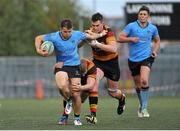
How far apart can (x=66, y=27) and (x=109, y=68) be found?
7.62ft

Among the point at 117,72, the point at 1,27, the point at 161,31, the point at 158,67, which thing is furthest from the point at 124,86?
Result: the point at 1,27

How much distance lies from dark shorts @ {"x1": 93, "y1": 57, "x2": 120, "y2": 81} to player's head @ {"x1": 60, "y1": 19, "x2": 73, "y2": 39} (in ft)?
6.52

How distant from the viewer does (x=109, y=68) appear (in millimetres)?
14578

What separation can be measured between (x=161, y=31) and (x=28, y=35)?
1091 inches

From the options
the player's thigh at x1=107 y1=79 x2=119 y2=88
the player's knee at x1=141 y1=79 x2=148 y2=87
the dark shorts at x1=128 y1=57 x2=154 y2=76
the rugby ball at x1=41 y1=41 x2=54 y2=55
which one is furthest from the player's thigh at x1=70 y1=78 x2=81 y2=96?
the dark shorts at x1=128 y1=57 x2=154 y2=76

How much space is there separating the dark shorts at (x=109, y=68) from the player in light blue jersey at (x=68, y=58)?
1665 millimetres

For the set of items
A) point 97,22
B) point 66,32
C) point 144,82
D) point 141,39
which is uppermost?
point 97,22

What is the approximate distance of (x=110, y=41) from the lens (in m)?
13.7

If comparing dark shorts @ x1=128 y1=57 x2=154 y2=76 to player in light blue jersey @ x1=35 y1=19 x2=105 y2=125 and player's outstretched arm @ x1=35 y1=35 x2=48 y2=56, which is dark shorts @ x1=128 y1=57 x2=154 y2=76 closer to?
player in light blue jersey @ x1=35 y1=19 x2=105 y2=125

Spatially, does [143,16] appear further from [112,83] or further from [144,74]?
[112,83]

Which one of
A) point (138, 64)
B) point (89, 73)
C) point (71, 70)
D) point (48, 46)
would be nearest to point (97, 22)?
point (89, 73)

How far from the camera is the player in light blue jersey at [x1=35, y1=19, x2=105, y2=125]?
41.0 feet

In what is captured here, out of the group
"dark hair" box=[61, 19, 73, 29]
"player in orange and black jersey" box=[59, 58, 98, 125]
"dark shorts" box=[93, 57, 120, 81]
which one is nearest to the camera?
"dark hair" box=[61, 19, 73, 29]

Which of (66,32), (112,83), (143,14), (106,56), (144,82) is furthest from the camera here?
(143,14)
